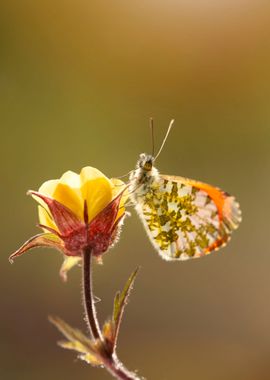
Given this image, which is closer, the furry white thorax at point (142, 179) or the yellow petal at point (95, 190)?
the yellow petal at point (95, 190)

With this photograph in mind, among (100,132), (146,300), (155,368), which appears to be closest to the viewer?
(155,368)

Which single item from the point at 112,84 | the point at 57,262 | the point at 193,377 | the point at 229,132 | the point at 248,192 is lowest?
the point at 193,377

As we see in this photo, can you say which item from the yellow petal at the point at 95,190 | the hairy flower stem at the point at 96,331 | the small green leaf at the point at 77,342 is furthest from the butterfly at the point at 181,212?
the small green leaf at the point at 77,342

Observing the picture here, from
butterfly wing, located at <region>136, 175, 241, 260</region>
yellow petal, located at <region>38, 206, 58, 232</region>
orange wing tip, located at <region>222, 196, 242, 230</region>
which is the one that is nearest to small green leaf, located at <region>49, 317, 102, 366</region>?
yellow petal, located at <region>38, 206, 58, 232</region>

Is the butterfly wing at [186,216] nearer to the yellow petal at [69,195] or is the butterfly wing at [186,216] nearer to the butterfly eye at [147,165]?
the butterfly eye at [147,165]

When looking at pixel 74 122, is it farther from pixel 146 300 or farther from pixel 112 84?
pixel 146 300

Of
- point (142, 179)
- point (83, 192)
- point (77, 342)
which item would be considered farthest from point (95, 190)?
point (77, 342)

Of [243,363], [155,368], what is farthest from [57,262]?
[243,363]

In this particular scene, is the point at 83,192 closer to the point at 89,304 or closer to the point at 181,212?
the point at 89,304
